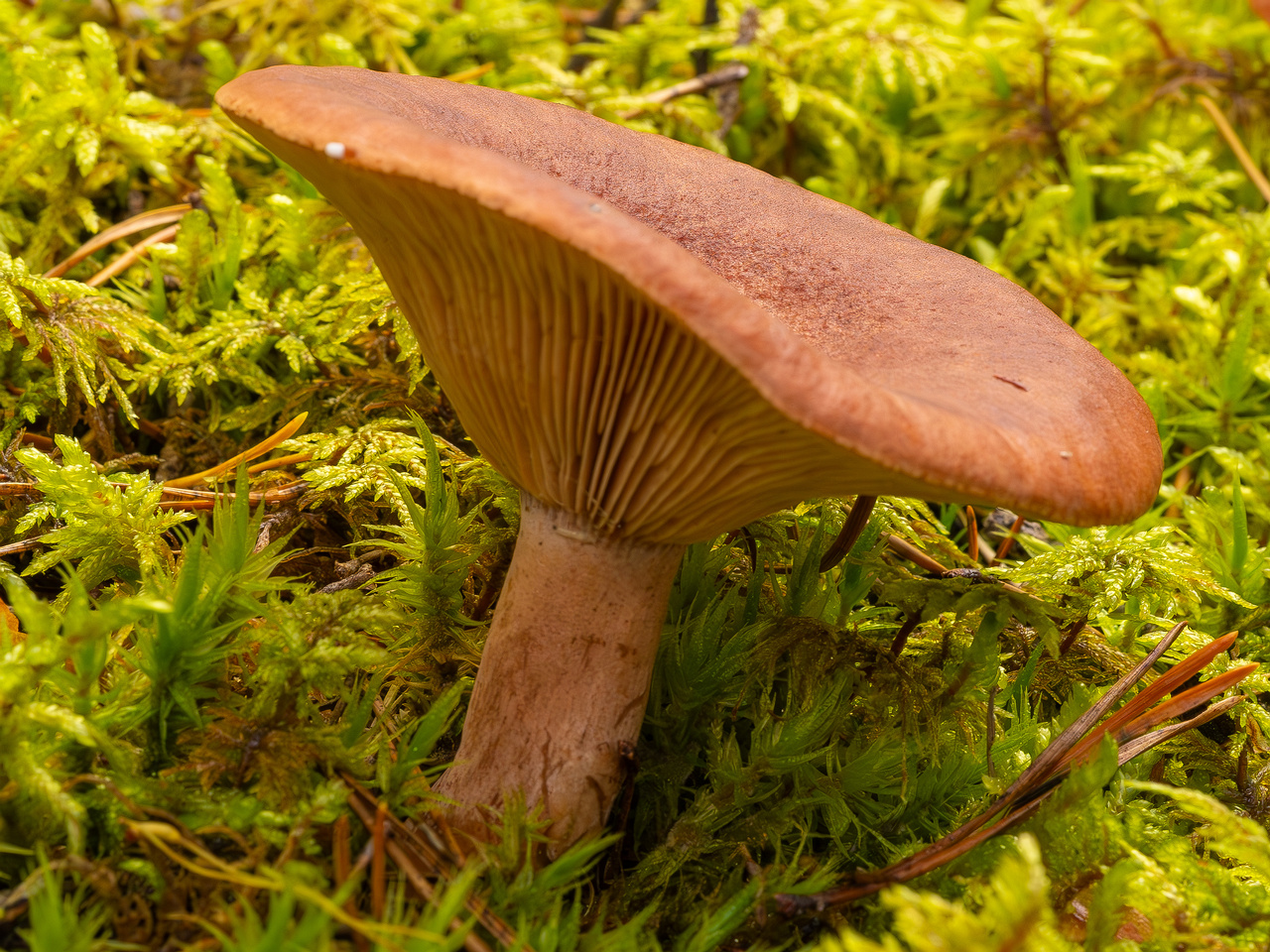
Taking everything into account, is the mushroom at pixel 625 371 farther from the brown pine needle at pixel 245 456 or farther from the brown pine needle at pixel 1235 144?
the brown pine needle at pixel 1235 144

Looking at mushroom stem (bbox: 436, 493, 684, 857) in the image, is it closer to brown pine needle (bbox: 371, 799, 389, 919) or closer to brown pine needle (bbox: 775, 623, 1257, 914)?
brown pine needle (bbox: 371, 799, 389, 919)

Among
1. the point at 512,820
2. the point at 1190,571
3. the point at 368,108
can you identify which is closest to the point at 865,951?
the point at 512,820

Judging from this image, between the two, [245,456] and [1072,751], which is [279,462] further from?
[1072,751]

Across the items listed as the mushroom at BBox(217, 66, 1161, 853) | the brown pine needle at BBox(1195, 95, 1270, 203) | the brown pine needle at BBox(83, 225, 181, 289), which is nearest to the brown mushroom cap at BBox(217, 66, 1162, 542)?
the mushroom at BBox(217, 66, 1161, 853)

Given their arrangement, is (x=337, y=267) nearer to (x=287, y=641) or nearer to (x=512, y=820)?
(x=287, y=641)

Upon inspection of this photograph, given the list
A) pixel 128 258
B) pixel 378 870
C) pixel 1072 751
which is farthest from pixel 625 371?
pixel 128 258
